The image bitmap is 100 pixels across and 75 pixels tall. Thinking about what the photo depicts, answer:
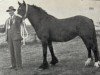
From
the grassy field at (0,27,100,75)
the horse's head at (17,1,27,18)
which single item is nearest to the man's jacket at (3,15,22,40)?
the horse's head at (17,1,27,18)

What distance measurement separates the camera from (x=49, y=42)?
1161 cm

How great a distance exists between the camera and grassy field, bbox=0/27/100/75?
1077 cm

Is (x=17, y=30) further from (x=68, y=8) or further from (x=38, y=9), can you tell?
(x=68, y=8)

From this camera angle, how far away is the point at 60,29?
11.4 meters

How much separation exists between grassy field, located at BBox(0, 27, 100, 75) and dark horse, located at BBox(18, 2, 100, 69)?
51cm

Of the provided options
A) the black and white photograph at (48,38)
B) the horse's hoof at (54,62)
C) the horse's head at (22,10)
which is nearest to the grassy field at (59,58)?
the black and white photograph at (48,38)

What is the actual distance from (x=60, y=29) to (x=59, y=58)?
2.46 meters

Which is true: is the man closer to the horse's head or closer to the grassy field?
the horse's head

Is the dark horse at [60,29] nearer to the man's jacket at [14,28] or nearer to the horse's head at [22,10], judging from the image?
the horse's head at [22,10]

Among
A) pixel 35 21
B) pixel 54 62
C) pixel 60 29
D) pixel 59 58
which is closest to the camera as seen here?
pixel 60 29

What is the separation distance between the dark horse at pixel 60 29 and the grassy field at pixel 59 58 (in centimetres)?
51

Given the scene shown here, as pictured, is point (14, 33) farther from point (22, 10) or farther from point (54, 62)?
A: point (54, 62)

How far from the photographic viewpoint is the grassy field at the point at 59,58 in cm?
1077

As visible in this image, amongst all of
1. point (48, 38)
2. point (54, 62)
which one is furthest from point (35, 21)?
point (54, 62)
